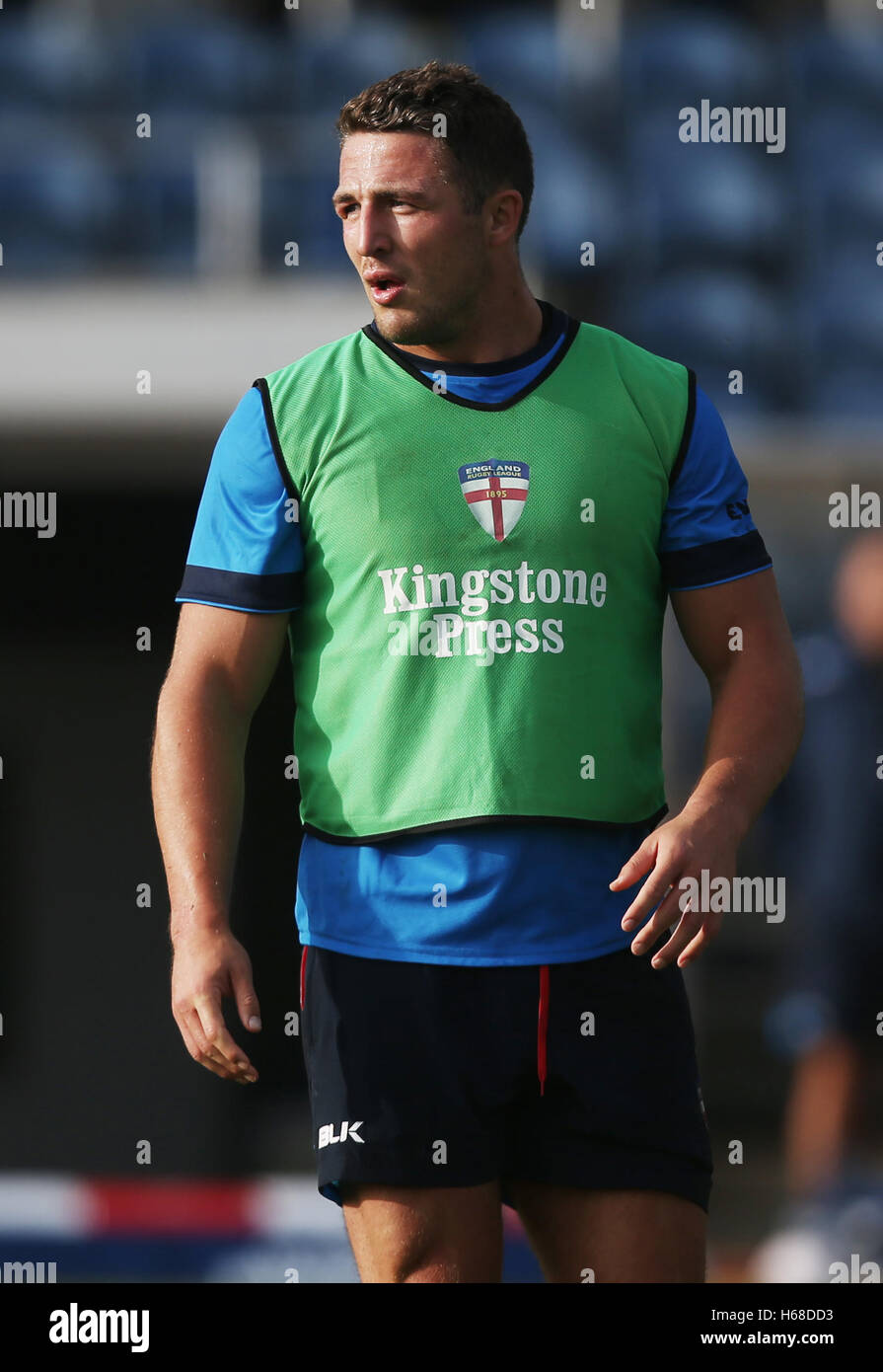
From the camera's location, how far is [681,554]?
8.29 ft

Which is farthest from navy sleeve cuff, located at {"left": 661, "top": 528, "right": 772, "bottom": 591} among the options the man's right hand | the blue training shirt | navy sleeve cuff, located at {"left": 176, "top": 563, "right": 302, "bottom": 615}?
the man's right hand

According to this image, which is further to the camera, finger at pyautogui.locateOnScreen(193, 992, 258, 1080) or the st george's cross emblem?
the st george's cross emblem

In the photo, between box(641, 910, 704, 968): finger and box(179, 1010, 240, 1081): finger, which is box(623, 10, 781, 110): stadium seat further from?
box(179, 1010, 240, 1081): finger

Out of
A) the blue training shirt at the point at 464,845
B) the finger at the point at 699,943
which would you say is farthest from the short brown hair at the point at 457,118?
the finger at the point at 699,943

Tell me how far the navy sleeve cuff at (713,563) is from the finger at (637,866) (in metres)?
0.42

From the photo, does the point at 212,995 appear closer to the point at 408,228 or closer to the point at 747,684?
the point at 747,684

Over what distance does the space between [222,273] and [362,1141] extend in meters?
4.96

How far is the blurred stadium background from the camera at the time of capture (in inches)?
243

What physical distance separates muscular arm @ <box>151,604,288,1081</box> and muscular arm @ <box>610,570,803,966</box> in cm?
51

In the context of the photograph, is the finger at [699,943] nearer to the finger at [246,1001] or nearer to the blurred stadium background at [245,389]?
the finger at [246,1001]

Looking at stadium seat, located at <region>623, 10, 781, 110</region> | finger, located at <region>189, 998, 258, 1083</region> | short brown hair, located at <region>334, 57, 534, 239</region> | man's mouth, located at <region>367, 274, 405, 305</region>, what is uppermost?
stadium seat, located at <region>623, 10, 781, 110</region>

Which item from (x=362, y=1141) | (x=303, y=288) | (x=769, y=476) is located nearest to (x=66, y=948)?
(x=303, y=288)

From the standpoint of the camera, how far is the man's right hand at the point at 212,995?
226 centimetres

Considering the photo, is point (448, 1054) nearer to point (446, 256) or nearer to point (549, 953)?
point (549, 953)
